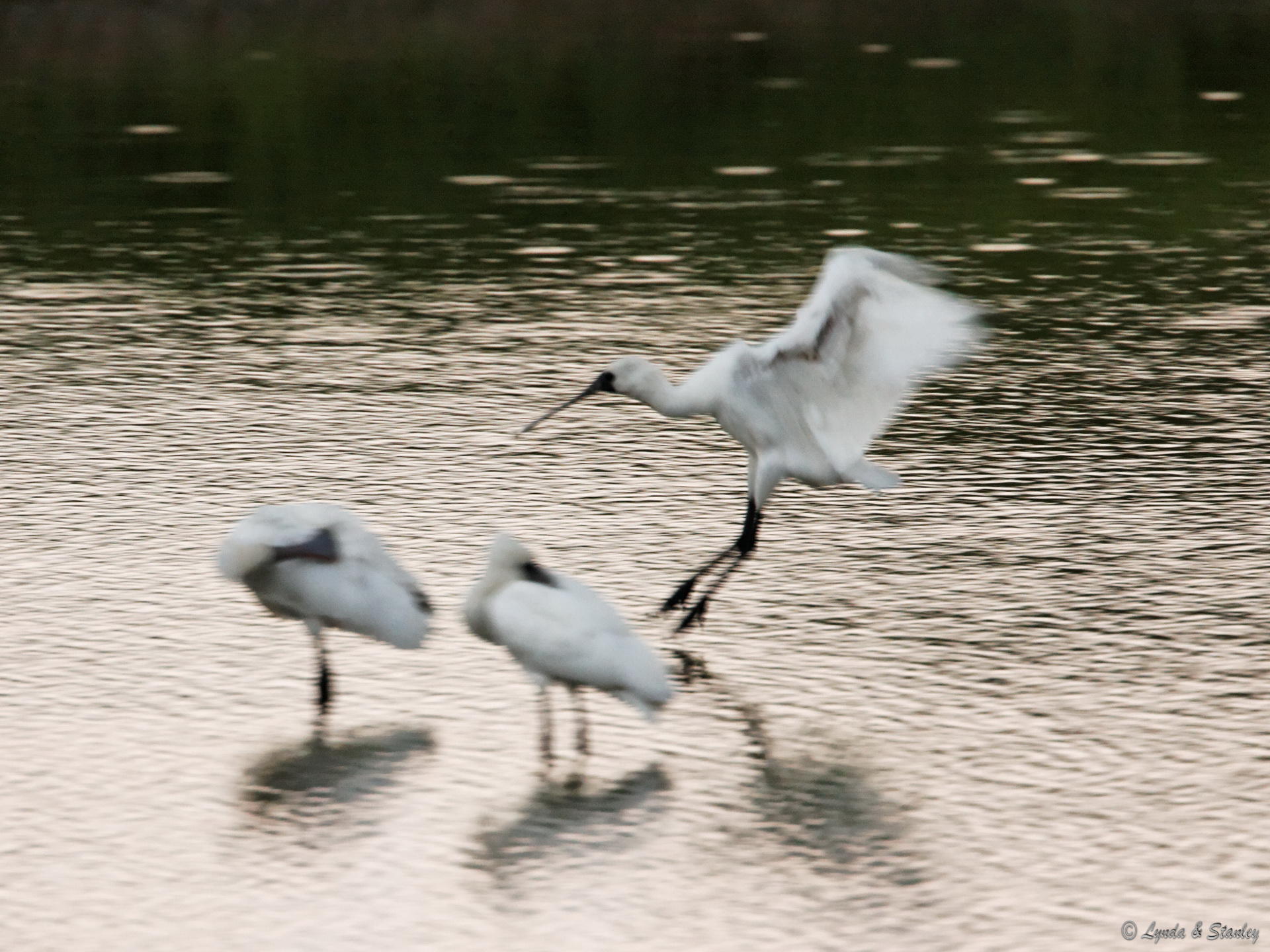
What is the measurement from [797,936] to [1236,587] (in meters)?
→ 2.77

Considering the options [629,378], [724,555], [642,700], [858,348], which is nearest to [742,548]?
[724,555]

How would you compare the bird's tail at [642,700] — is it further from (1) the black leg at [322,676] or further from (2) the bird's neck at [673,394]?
(2) the bird's neck at [673,394]

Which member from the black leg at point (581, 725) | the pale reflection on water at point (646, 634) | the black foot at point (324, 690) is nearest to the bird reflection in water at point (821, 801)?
the pale reflection on water at point (646, 634)

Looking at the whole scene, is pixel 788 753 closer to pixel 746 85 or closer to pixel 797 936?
pixel 797 936

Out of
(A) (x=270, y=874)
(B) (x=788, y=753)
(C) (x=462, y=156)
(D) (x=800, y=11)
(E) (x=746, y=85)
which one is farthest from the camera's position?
(D) (x=800, y=11)

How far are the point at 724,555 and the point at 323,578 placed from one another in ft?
4.84

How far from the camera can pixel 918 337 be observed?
6816mm

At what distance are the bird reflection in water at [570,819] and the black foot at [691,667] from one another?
718mm

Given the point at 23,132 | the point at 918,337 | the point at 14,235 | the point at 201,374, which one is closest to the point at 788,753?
the point at 918,337

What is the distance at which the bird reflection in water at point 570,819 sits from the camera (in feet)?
17.0

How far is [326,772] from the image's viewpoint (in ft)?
18.7

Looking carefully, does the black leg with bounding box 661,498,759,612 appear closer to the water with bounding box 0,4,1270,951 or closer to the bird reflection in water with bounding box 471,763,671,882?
the water with bounding box 0,4,1270,951

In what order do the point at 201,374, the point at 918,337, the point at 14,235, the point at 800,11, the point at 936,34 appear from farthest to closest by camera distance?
the point at 800,11
the point at 936,34
the point at 14,235
the point at 201,374
the point at 918,337

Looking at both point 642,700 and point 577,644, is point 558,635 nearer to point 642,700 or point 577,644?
point 577,644
